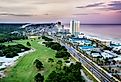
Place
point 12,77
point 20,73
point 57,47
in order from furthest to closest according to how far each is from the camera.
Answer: point 57,47, point 20,73, point 12,77

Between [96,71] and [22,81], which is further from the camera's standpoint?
[96,71]

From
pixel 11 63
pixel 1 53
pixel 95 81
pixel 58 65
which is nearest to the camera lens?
pixel 95 81

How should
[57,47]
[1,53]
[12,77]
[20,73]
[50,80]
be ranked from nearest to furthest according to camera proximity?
[50,80], [12,77], [20,73], [1,53], [57,47]

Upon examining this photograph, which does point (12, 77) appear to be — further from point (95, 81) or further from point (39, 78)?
point (95, 81)

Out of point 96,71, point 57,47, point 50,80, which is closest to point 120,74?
point 96,71

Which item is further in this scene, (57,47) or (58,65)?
(57,47)

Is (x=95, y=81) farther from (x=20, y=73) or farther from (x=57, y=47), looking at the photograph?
(x=57, y=47)

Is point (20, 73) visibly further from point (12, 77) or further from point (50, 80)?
point (50, 80)

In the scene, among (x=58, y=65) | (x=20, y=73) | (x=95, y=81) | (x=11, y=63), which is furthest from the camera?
(x=11, y=63)

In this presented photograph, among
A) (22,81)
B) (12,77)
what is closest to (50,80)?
(22,81)
